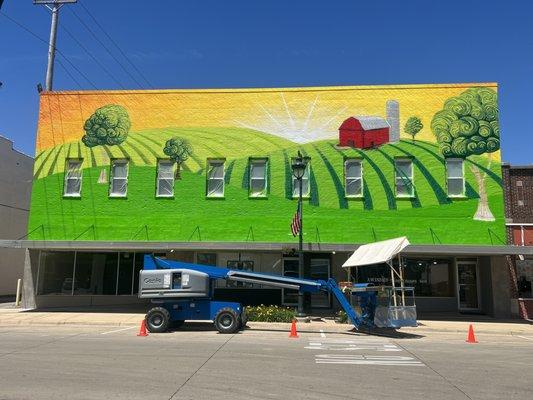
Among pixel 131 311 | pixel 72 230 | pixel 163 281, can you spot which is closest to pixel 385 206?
pixel 163 281

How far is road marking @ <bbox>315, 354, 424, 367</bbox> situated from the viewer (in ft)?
35.0

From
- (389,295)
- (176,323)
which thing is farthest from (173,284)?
(389,295)

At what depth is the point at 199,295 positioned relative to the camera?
1590cm

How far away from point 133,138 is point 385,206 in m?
11.8

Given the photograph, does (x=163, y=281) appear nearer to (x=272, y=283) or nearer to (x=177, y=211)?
(x=272, y=283)

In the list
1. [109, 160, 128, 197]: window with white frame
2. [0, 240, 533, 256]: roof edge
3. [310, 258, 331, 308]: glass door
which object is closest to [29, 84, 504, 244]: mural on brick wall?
[109, 160, 128, 197]: window with white frame

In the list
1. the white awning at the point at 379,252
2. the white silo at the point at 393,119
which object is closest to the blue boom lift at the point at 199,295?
the white awning at the point at 379,252

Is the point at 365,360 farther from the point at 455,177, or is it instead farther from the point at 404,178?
the point at 455,177

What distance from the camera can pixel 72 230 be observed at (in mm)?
23422

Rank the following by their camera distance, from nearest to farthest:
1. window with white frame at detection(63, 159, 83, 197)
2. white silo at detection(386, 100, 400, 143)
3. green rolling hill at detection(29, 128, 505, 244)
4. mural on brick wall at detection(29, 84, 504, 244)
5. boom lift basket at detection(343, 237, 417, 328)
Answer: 1. boom lift basket at detection(343, 237, 417, 328)
2. green rolling hill at detection(29, 128, 505, 244)
3. mural on brick wall at detection(29, 84, 504, 244)
4. white silo at detection(386, 100, 400, 143)
5. window with white frame at detection(63, 159, 83, 197)

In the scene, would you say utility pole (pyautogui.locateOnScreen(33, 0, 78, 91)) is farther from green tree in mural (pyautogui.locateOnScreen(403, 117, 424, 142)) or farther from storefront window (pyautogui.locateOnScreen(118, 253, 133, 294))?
green tree in mural (pyautogui.locateOnScreen(403, 117, 424, 142))

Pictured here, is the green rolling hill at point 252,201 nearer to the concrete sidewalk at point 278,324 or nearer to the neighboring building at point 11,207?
the concrete sidewalk at point 278,324

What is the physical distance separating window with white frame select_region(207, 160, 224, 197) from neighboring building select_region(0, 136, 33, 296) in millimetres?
16338

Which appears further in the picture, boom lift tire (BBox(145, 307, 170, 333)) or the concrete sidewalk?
the concrete sidewalk
